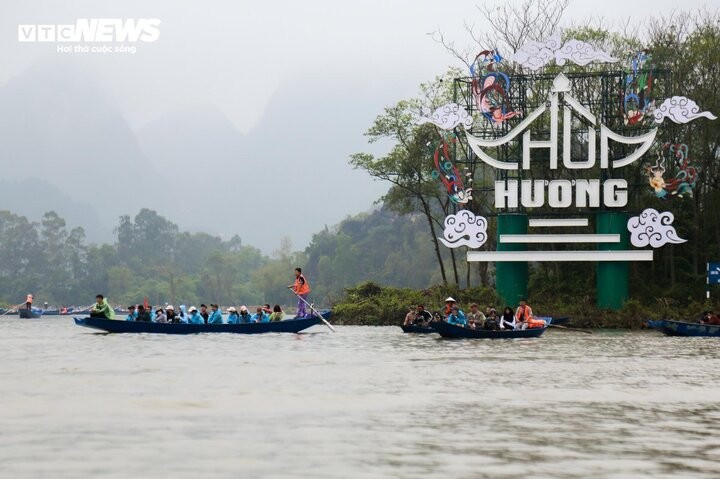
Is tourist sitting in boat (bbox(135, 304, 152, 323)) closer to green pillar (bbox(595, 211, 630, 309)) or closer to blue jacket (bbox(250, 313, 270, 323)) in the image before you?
blue jacket (bbox(250, 313, 270, 323))

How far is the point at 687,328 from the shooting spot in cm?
3803

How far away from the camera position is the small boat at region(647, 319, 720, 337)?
3725 centimetres

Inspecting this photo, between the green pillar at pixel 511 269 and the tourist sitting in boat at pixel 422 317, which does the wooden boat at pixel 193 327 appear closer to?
the tourist sitting in boat at pixel 422 317

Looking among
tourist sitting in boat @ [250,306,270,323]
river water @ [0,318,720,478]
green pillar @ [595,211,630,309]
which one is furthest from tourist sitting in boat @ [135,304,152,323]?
green pillar @ [595,211,630,309]

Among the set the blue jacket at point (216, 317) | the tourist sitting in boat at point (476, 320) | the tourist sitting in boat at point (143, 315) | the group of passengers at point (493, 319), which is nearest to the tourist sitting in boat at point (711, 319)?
the group of passengers at point (493, 319)

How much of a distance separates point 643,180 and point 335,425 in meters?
37.1

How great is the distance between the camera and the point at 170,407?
55.2 feet

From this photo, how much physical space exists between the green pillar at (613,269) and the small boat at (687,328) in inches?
270

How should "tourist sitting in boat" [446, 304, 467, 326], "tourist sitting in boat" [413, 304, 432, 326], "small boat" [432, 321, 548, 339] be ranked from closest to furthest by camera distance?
"small boat" [432, 321, 548, 339] < "tourist sitting in boat" [446, 304, 467, 326] < "tourist sitting in boat" [413, 304, 432, 326]

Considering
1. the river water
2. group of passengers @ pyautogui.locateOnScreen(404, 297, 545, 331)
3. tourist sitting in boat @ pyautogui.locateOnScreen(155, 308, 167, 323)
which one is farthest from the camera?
tourist sitting in boat @ pyautogui.locateOnScreen(155, 308, 167, 323)

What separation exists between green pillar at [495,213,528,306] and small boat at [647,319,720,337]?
869cm

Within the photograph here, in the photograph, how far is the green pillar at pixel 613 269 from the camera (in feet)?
151

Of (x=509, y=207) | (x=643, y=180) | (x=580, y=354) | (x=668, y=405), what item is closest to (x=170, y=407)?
(x=668, y=405)

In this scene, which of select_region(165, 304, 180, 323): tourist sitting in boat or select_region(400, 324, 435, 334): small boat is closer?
select_region(165, 304, 180, 323): tourist sitting in boat
